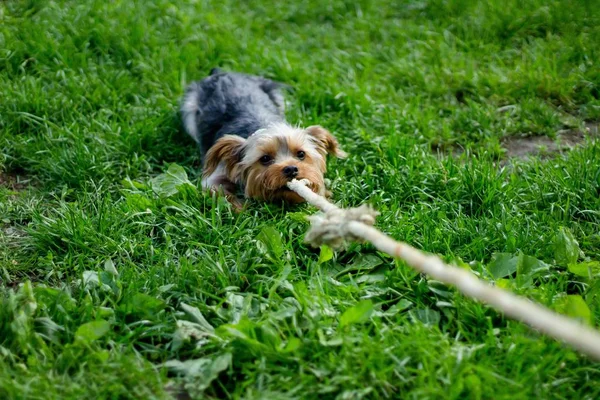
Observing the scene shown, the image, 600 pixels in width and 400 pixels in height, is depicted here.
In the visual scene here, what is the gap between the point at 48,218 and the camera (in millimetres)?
4711

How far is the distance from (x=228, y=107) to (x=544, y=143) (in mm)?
2688

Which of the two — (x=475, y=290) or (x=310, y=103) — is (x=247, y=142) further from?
(x=475, y=290)

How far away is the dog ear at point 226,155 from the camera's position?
17.3 feet

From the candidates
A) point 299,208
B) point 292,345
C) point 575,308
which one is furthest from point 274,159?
point 575,308

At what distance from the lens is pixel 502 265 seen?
13.6 feet

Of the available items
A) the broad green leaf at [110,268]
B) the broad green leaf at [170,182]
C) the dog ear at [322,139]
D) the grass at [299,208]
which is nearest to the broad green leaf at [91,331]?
the grass at [299,208]

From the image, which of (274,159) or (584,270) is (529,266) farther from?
(274,159)

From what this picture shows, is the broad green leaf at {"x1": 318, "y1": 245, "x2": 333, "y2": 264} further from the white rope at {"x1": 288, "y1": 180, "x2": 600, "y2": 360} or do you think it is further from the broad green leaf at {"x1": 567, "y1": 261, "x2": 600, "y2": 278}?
the broad green leaf at {"x1": 567, "y1": 261, "x2": 600, "y2": 278}

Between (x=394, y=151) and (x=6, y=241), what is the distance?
286cm

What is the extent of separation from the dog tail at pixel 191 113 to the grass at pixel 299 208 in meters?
0.13

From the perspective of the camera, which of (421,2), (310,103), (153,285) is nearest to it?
(153,285)

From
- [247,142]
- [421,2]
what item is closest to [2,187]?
[247,142]

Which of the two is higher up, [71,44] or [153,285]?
[71,44]

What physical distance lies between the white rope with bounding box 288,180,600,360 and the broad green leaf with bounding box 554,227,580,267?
0.66m
